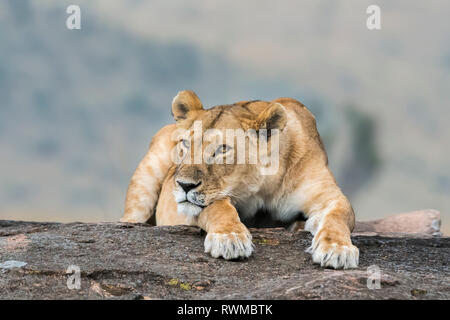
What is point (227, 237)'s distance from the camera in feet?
18.4

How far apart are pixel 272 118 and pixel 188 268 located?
189 centimetres

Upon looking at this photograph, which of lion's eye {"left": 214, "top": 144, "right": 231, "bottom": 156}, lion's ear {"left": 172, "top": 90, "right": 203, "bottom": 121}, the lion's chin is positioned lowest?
the lion's chin

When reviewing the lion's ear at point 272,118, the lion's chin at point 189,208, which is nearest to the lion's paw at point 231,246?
the lion's chin at point 189,208

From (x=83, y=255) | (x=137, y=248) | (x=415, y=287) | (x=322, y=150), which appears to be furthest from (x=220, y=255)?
(x=322, y=150)

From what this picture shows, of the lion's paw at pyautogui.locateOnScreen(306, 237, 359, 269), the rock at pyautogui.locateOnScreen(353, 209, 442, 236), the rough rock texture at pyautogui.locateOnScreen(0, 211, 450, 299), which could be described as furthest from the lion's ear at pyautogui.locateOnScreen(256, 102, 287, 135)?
the rock at pyautogui.locateOnScreen(353, 209, 442, 236)

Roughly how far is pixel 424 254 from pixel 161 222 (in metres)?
3.18

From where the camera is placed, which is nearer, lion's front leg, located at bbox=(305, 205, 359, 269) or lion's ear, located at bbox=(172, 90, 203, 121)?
lion's front leg, located at bbox=(305, 205, 359, 269)

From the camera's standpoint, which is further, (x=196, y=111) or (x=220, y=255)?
(x=196, y=111)

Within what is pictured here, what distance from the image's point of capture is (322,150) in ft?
23.8

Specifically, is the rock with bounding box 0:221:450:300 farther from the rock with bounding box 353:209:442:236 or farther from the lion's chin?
the rock with bounding box 353:209:442:236

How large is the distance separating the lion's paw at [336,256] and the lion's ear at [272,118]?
4.73 feet

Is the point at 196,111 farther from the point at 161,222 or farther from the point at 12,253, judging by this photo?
the point at 12,253

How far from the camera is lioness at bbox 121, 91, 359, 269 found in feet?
18.5

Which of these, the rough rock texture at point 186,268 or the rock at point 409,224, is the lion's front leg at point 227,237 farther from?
the rock at point 409,224
